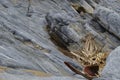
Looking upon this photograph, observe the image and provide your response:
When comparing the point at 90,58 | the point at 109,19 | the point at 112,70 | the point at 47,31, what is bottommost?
the point at 112,70

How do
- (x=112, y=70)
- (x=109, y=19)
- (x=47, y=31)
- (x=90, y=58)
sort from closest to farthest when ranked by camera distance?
(x=112, y=70), (x=90, y=58), (x=47, y=31), (x=109, y=19)

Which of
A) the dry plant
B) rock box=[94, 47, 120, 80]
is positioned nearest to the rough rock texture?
rock box=[94, 47, 120, 80]

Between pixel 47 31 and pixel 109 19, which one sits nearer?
pixel 47 31

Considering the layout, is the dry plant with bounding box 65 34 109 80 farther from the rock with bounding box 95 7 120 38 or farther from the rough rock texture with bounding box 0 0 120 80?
the rock with bounding box 95 7 120 38

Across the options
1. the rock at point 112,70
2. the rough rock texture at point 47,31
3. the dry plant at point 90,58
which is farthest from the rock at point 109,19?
the rock at point 112,70

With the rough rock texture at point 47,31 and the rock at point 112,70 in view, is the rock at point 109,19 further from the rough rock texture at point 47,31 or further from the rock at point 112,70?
the rock at point 112,70

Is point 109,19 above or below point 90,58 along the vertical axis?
above

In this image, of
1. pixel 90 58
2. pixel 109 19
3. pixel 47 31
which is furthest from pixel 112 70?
pixel 109 19

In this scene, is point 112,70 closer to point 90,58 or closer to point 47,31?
point 90,58
